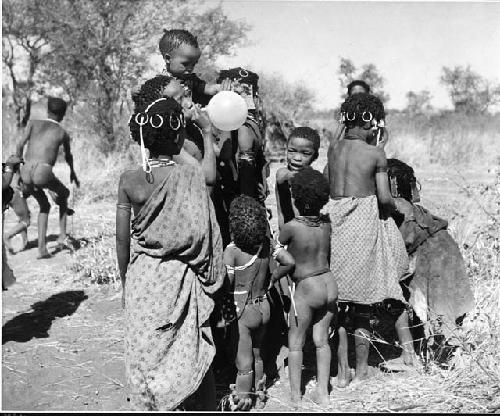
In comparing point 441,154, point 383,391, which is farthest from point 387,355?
point 441,154

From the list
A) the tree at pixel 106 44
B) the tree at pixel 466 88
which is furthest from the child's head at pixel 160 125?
the tree at pixel 466 88

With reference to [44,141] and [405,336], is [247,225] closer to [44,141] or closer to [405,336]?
[405,336]

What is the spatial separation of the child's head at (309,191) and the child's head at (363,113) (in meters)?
0.47

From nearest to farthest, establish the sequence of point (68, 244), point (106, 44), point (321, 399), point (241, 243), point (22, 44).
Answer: point (241, 243), point (321, 399), point (68, 244), point (106, 44), point (22, 44)

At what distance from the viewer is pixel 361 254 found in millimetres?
3625

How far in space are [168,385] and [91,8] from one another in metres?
12.1

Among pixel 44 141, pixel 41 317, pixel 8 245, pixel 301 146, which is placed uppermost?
pixel 44 141

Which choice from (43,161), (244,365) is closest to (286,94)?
(43,161)

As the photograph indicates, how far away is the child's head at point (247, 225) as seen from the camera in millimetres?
3289

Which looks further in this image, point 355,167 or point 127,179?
point 355,167

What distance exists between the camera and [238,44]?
14.9 m

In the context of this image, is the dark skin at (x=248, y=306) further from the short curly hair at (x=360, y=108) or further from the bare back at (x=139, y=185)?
the short curly hair at (x=360, y=108)

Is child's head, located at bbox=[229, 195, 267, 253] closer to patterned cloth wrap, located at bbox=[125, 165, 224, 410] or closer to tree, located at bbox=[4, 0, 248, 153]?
patterned cloth wrap, located at bbox=[125, 165, 224, 410]

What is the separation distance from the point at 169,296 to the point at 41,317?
2528 mm
